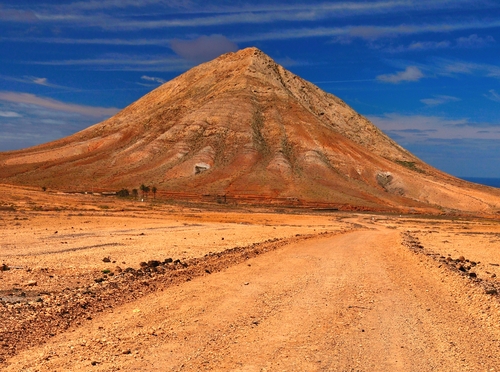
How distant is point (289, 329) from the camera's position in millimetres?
8781

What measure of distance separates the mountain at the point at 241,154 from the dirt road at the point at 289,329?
66.1 meters

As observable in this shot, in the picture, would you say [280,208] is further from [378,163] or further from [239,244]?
[239,244]

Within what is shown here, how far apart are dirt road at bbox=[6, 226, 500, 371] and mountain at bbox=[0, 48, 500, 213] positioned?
66.1m

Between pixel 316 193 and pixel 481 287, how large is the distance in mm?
70901

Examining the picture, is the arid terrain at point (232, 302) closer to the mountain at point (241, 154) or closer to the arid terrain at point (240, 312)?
the arid terrain at point (240, 312)

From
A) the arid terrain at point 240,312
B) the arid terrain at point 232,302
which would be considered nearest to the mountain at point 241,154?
the arid terrain at point 232,302

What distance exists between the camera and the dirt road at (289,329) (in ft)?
23.3

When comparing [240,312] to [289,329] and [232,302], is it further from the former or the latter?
[289,329]

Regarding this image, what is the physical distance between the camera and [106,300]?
34.5ft

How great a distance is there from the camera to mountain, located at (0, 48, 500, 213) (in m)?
87.4

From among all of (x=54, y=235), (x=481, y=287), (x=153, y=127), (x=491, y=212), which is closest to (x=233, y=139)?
(x=153, y=127)

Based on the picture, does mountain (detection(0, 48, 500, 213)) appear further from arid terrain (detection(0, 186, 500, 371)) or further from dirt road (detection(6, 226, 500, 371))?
dirt road (detection(6, 226, 500, 371))

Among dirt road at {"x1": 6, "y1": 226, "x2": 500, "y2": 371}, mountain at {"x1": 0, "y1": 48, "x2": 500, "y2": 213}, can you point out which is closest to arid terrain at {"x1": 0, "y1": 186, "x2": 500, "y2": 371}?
dirt road at {"x1": 6, "y1": 226, "x2": 500, "y2": 371}

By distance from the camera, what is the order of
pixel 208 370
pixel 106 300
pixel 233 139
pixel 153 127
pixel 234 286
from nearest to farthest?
pixel 208 370 < pixel 106 300 < pixel 234 286 < pixel 233 139 < pixel 153 127
